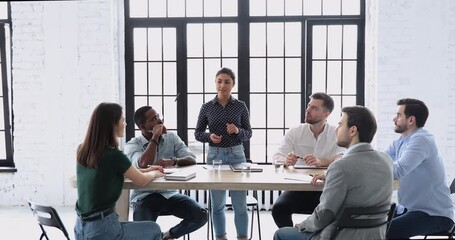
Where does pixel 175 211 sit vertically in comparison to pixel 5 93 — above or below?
below

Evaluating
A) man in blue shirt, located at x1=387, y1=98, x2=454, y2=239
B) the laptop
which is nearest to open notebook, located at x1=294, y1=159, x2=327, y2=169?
the laptop

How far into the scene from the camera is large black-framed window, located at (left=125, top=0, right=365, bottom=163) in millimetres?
5895

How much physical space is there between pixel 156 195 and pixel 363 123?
1.75m

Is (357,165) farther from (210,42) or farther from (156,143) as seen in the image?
(210,42)

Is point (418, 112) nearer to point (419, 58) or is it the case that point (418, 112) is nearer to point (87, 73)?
point (419, 58)

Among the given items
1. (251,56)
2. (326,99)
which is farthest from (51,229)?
(326,99)

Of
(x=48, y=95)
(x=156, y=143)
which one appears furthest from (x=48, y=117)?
(x=156, y=143)

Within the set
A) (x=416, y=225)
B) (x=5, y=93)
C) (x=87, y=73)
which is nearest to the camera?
(x=416, y=225)

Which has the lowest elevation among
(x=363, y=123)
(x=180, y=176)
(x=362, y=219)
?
(x=362, y=219)

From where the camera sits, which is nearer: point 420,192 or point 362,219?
point 362,219

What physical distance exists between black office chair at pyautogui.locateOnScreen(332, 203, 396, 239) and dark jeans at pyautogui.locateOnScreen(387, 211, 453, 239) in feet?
1.98

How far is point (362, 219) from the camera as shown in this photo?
2557 mm

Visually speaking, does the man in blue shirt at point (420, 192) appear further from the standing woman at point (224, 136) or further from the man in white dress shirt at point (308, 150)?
the standing woman at point (224, 136)

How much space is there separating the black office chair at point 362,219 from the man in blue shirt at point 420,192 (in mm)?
634
